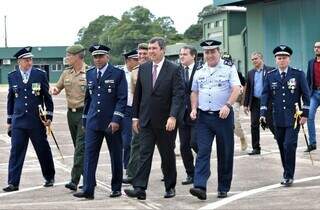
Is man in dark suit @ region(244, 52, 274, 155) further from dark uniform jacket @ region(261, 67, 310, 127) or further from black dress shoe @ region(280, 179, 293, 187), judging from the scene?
black dress shoe @ region(280, 179, 293, 187)

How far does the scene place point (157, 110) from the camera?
9.09 metres

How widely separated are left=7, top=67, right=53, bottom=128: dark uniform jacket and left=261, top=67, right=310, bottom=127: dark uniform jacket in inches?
127

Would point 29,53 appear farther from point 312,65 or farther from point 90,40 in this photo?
point 90,40

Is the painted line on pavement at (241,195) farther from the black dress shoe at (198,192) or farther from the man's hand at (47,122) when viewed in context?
the man's hand at (47,122)

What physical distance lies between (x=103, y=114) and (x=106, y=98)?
21 centimetres

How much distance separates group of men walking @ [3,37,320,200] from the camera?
912 cm

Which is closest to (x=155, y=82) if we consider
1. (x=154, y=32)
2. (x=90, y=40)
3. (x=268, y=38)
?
(x=268, y=38)

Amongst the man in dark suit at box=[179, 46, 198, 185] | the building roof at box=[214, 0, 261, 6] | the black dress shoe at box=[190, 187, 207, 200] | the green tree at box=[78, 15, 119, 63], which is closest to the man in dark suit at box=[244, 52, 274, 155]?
the man in dark suit at box=[179, 46, 198, 185]

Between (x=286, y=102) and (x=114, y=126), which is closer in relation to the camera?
(x=114, y=126)

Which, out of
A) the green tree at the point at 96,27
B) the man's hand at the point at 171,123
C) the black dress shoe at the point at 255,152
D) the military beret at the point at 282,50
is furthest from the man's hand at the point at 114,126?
the green tree at the point at 96,27

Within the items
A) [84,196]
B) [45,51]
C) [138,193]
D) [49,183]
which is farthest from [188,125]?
[45,51]

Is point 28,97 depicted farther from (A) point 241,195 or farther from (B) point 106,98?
(A) point 241,195

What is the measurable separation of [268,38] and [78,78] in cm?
4004

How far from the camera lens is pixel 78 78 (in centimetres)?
1015
